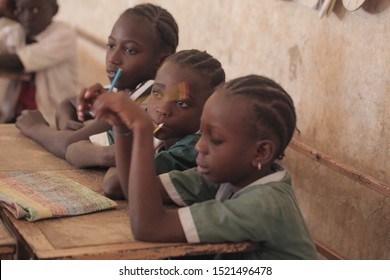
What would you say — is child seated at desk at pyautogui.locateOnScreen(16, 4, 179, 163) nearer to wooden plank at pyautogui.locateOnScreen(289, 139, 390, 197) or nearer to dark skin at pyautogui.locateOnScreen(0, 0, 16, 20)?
wooden plank at pyautogui.locateOnScreen(289, 139, 390, 197)

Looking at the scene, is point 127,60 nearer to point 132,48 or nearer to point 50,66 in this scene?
point 132,48

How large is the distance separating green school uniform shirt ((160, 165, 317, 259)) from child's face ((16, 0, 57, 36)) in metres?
2.79

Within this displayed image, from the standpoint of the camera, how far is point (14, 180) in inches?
95.0

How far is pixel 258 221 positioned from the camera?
1971 millimetres

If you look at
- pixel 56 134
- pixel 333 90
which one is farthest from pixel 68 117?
pixel 333 90

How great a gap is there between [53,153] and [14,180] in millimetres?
457

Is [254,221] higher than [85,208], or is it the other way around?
[254,221]

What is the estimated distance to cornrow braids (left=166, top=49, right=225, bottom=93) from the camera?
2.45m

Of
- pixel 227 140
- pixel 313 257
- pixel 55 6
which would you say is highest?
pixel 227 140

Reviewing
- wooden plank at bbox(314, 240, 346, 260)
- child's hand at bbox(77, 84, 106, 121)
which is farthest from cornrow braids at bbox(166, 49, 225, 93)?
wooden plank at bbox(314, 240, 346, 260)

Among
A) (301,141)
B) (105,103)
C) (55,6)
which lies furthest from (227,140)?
(55,6)

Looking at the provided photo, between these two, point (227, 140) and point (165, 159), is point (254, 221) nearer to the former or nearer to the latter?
point (227, 140)

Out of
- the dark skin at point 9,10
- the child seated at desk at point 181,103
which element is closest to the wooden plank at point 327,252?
the child seated at desk at point 181,103

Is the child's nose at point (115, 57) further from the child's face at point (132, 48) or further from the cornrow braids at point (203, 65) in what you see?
the cornrow braids at point (203, 65)
